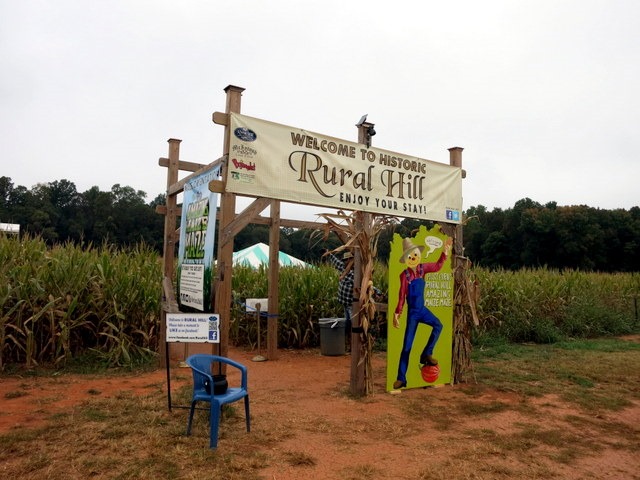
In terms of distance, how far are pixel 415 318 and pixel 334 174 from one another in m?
2.40

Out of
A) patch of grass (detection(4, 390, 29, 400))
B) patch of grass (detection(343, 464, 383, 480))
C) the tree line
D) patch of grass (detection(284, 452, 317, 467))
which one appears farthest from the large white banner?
the tree line

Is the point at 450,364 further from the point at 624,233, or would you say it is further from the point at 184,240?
the point at 624,233

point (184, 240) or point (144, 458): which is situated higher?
point (184, 240)

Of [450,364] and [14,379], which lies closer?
[14,379]

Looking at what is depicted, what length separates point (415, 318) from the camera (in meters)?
7.06

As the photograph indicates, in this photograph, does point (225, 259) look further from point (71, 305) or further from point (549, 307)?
point (549, 307)

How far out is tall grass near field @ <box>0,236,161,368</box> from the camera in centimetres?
769

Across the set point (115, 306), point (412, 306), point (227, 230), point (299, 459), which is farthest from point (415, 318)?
point (115, 306)

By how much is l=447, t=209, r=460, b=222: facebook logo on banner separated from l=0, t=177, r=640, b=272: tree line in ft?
111

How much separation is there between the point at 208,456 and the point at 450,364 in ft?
14.5

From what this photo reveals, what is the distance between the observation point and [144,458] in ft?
13.6

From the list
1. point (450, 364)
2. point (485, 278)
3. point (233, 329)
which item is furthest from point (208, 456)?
point (485, 278)

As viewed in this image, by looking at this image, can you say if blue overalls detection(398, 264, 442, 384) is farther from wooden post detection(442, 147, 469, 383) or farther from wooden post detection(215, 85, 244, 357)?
wooden post detection(215, 85, 244, 357)

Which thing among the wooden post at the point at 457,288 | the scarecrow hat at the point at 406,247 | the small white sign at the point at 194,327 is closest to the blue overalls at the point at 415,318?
the scarecrow hat at the point at 406,247
